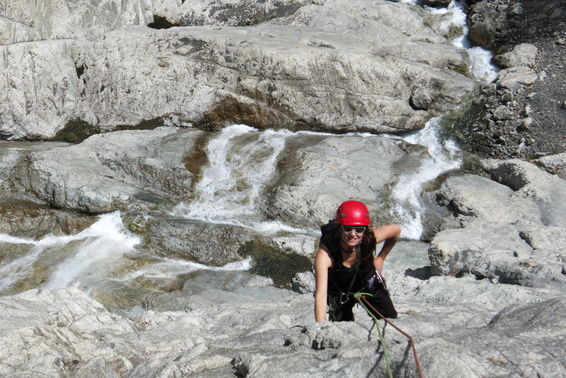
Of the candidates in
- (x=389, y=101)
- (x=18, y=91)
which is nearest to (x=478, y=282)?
(x=389, y=101)

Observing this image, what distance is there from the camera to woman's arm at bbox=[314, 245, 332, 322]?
5699 millimetres

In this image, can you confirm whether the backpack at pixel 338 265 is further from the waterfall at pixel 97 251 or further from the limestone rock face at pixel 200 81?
the limestone rock face at pixel 200 81

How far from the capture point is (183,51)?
23.9 meters

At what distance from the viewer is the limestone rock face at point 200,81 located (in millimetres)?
22688

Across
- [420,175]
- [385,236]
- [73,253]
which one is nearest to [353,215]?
[385,236]

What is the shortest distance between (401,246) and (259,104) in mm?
10754

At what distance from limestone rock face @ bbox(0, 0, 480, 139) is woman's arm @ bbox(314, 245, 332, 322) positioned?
679 inches

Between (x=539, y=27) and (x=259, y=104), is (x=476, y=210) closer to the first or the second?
(x=259, y=104)

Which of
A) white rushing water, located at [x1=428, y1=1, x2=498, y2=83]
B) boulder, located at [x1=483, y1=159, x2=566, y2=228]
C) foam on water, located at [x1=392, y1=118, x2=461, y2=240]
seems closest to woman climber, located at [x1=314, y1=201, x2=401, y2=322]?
boulder, located at [x1=483, y1=159, x2=566, y2=228]

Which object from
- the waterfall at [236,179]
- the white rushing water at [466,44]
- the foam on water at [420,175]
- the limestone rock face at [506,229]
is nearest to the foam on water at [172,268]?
the waterfall at [236,179]

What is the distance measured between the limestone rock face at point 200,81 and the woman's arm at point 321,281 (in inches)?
679

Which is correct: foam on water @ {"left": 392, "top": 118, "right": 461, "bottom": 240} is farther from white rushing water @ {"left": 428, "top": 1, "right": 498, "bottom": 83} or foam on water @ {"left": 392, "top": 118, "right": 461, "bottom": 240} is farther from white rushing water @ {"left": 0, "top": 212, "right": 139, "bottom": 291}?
white rushing water @ {"left": 0, "top": 212, "right": 139, "bottom": 291}

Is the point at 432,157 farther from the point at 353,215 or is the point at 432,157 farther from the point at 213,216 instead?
the point at 353,215

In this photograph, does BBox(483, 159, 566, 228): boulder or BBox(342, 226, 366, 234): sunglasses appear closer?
BBox(342, 226, 366, 234): sunglasses
